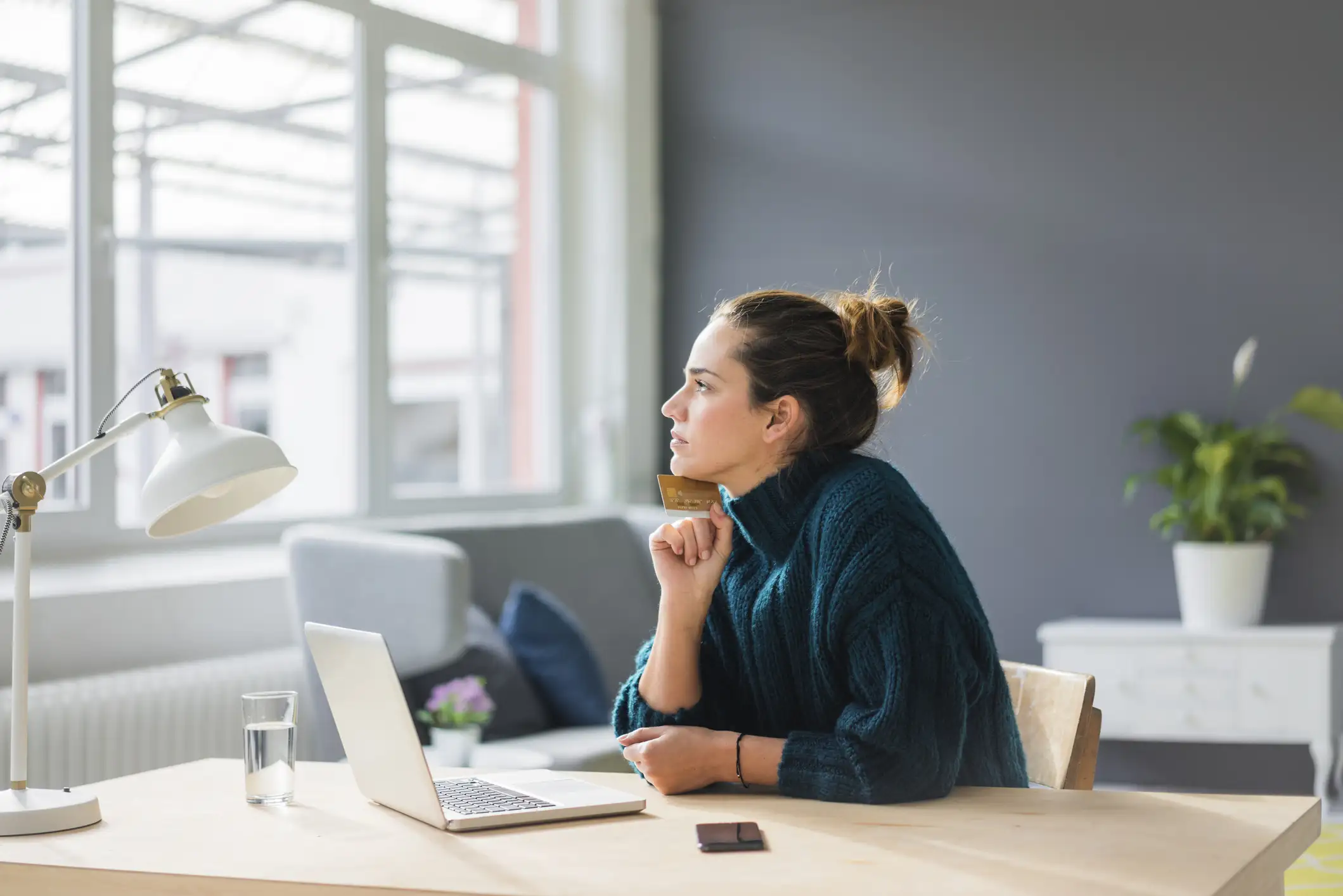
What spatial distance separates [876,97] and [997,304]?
841 millimetres

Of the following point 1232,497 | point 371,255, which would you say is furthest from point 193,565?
point 1232,497

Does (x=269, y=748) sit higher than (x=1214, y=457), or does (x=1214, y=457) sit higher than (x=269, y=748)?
(x=1214, y=457)

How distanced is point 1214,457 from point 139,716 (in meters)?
2.87

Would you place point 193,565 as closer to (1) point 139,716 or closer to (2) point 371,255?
(1) point 139,716

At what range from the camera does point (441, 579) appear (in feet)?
10.3

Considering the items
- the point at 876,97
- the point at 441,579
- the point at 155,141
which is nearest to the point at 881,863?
the point at 441,579

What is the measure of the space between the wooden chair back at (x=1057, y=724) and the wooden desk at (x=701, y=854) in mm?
263

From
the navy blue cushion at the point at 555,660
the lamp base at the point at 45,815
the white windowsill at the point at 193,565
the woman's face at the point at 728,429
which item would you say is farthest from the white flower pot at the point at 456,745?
the lamp base at the point at 45,815

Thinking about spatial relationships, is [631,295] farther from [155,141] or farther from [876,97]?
[155,141]

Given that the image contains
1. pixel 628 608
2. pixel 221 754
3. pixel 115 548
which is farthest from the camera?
pixel 628 608

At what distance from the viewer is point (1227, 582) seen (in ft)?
A: 13.0

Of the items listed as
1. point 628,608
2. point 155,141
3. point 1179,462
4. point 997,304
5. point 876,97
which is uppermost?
point 876,97

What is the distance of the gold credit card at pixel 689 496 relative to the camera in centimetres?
172

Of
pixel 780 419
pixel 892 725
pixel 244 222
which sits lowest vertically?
pixel 892 725
